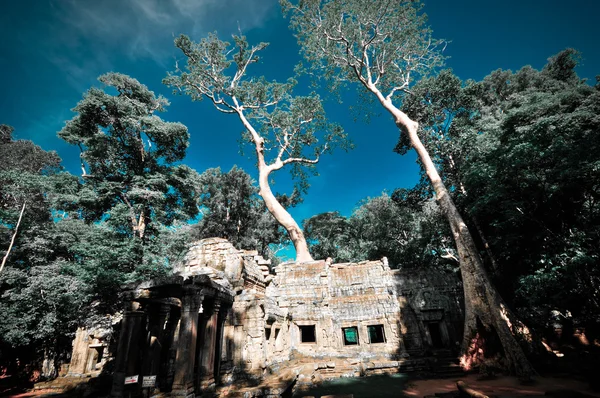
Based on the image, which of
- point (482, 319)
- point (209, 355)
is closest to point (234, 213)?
point (209, 355)

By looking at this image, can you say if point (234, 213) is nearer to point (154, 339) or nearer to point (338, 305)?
point (338, 305)

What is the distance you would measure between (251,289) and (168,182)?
1148cm

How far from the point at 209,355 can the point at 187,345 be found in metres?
1.16

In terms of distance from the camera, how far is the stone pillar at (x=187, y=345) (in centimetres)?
615

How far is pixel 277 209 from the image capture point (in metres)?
18.1

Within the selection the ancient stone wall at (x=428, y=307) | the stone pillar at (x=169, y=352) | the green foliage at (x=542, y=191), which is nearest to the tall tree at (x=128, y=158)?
the stone pillar at (x=169, y=352)

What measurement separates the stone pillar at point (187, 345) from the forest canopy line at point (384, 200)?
25.4ft

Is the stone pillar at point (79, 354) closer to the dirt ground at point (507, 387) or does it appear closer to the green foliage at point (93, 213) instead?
the green foliage at point (93, 213)

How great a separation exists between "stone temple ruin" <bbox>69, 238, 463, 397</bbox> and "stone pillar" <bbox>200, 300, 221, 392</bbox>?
0.09 feet

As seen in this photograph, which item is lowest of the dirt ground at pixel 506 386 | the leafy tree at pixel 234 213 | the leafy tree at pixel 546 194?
the dirt ground at pixel 506 386

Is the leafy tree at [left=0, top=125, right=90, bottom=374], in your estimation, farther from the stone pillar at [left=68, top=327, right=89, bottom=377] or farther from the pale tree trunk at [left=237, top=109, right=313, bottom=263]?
the pale tree trunk at [left=237, top=109, right=313, bottom=263]

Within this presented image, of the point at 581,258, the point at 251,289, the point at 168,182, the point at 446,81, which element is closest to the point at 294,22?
the point at 446,81

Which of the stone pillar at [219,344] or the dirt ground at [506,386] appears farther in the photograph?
the stone pillar at [219,344]

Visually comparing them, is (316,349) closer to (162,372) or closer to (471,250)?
(162,372)
